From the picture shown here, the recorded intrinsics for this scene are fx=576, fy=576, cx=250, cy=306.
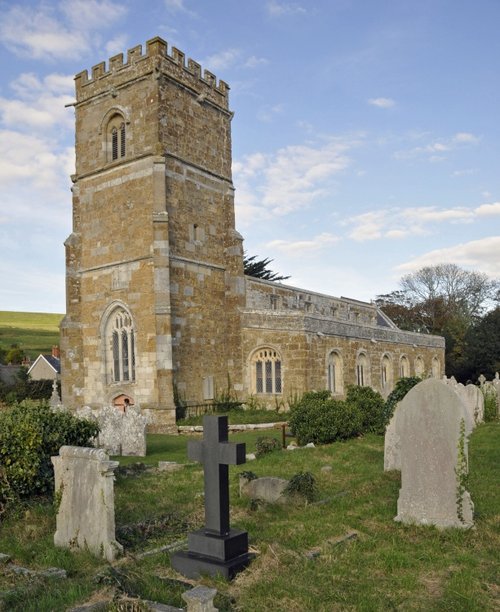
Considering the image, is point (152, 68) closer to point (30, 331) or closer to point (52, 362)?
point (52, 362)

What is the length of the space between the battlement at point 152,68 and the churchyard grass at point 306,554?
1824cm

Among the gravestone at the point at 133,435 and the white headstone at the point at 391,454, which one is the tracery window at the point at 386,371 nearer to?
the gravestone at the point at 133,435

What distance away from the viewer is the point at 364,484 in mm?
9516

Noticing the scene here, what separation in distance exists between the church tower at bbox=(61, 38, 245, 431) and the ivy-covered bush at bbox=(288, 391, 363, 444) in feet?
23.5

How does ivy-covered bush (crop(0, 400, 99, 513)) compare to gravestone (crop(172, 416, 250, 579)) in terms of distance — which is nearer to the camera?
gravestone (crop(172, 416, 250, 579))

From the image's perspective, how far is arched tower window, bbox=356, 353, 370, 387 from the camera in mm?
27670

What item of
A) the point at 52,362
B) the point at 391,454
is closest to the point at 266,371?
the point at 391,454

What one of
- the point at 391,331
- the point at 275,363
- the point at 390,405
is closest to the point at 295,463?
the point at 390,405

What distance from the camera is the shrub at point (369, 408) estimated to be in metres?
16.2

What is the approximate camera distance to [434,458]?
287 inches

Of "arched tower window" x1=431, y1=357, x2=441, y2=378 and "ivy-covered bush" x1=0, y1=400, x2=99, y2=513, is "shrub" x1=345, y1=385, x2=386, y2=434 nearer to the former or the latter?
"ivy-covered bush" x1=0, y1=400, x2=99, y2=513

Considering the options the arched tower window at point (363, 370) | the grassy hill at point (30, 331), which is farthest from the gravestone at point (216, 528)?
the grassy hill at point (30, 331)

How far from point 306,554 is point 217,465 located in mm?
1356

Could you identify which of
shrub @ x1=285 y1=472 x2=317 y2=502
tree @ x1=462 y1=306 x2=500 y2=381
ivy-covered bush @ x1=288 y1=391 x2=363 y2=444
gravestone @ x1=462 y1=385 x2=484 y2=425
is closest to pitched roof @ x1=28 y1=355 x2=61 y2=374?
tree @ x1=462 y1=306 x2=500 y2=381
